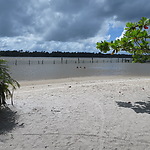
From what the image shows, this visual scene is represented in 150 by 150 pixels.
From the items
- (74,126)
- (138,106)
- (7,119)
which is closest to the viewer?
(74,126)

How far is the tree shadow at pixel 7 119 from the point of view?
3.20m

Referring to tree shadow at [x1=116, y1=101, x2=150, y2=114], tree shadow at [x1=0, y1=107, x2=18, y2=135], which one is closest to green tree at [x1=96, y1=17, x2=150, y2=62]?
tree shadow at [x1=116, y1=101, x2=150, y2=114]

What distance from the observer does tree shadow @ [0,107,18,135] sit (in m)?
3.20

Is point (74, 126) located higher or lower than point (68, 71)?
higher

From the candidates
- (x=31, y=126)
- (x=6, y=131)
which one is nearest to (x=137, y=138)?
(x=31, y=126)

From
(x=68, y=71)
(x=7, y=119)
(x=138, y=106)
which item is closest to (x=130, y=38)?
(x=138, y=106)

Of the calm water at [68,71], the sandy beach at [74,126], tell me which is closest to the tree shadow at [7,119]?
the sandy beach at [74,126]

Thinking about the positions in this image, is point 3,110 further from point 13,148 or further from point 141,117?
point 141,117

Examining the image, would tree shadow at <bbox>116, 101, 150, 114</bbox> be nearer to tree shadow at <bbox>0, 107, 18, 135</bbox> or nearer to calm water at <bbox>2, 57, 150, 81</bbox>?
tree shadow at <bbox>0, 107, 18, 135</bbox>

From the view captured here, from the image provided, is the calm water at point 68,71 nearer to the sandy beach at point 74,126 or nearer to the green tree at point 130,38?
the sandy beach at point 74,126

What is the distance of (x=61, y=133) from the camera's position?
3.05 metres

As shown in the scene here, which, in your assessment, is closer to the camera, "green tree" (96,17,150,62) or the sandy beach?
the sandy beach

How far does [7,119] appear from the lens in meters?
Result: 3.57

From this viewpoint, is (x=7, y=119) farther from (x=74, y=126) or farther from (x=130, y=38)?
(x=130, y=38)
